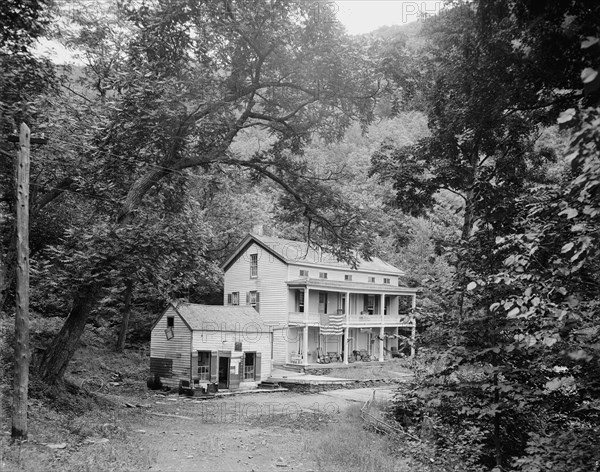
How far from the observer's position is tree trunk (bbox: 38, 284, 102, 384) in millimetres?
13672

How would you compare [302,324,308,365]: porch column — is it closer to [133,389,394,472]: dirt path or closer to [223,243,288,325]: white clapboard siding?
[223,243,288,325]: white clapboard siding

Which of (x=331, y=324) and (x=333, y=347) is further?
(x=333, y=347)

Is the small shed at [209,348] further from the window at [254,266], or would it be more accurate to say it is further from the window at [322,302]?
the window at [322,302]

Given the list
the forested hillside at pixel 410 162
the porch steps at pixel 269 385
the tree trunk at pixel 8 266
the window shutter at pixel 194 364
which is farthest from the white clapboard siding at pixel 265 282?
the tree trunk at pixel 8 266

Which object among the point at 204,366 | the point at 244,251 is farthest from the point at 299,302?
the point at 204,366

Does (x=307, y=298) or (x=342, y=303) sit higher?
(x=307, y=298)

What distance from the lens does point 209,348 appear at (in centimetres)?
2427

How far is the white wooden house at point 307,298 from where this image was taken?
32781mm

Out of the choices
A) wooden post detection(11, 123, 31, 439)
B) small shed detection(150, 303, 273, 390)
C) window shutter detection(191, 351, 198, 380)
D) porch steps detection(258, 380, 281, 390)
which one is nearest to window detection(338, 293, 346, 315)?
small shed detection(150, 303, 273, 390)

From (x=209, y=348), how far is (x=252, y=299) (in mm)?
10878

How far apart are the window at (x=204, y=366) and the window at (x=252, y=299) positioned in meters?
10.3

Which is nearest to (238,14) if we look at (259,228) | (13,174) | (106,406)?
(13,174)

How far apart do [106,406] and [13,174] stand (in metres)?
7.58

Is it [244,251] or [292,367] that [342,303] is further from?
[244,251]
